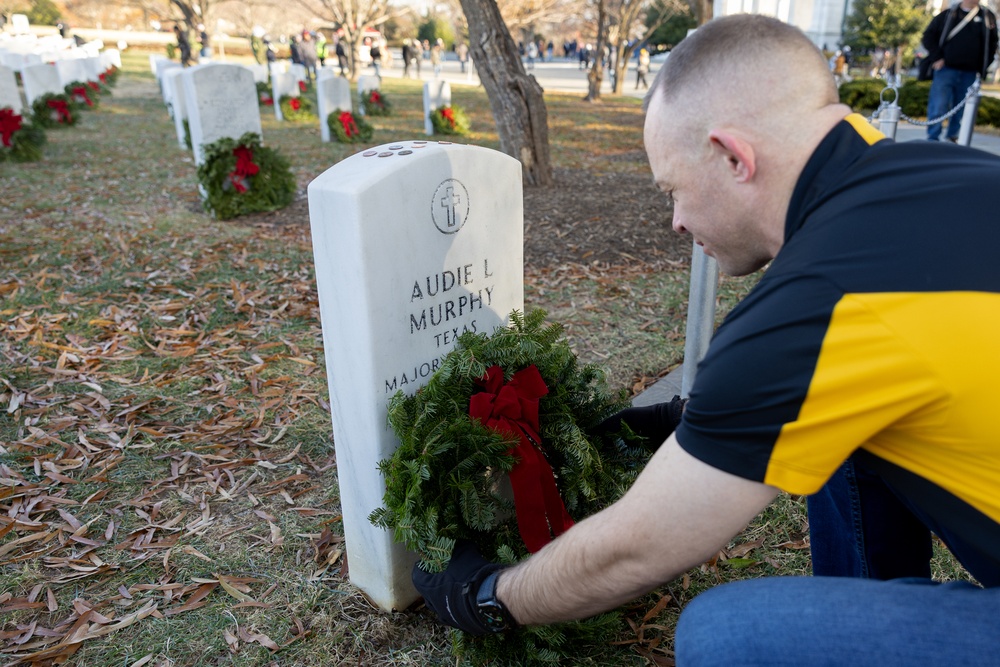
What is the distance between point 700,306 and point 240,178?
19.1 ft

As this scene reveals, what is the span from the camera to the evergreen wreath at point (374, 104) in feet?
55.7

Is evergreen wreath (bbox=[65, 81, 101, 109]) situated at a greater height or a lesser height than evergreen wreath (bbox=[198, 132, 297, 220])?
greater

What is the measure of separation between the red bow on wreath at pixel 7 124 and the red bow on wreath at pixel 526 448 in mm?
11065

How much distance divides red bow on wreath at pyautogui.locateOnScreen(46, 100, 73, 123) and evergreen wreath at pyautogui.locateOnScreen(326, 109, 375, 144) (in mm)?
5255

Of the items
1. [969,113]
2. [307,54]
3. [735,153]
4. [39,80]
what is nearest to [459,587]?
[735,153]

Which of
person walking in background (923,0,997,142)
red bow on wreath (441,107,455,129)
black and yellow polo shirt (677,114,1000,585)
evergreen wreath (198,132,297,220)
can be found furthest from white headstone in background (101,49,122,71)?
black and yellow polo shirt (677,114,1000,585)

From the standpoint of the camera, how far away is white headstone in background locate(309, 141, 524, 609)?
2035 mm

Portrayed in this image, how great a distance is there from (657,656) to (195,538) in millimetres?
1767

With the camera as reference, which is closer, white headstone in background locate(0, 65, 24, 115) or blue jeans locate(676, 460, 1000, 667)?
blue jeans locate(676, 460, 1000, 667)

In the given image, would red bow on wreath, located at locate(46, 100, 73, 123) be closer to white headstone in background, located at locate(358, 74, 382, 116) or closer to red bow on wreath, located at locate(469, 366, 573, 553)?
white headstone in background, located at locate(358, 74, 382, 116)

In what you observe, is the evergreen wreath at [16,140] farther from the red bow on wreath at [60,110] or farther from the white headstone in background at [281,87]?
the white headstone in background at [281,87]

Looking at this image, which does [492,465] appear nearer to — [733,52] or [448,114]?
[733,52]

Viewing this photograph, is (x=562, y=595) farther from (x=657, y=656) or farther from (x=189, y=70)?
(x=189, y=70)

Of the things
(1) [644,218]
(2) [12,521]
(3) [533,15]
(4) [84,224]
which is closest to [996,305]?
(2) [12,521]
